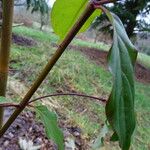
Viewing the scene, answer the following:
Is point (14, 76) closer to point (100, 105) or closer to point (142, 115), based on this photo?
point (100, 105)

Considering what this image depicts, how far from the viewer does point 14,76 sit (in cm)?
327

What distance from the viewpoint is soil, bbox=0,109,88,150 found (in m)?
1.90

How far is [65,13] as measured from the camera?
1.78 feet

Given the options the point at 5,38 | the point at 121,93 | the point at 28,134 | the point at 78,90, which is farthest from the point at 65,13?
the point at 78,90

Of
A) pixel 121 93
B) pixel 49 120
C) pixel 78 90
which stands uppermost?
pixel 121 93

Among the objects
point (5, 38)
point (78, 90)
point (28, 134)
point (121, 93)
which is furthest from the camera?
point (78, 90)

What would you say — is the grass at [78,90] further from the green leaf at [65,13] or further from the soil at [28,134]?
the green leaf at [65,13]

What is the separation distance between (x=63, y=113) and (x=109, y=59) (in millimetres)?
2519

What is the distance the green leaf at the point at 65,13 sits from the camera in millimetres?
519

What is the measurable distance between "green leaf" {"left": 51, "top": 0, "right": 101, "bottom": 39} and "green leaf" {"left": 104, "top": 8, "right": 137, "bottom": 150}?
13cm

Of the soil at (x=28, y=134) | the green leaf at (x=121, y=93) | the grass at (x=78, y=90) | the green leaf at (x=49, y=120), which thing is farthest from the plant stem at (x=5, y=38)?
the grass at (x=78, y=90)

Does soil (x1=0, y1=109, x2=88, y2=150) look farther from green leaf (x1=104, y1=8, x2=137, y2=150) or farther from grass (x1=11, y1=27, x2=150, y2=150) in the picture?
green leaf (x1=104, y1=8, x2=137, y2=150)

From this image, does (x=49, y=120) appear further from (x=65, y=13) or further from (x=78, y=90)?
(x=78, y=90)

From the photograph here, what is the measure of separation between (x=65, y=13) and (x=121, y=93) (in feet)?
0.67
